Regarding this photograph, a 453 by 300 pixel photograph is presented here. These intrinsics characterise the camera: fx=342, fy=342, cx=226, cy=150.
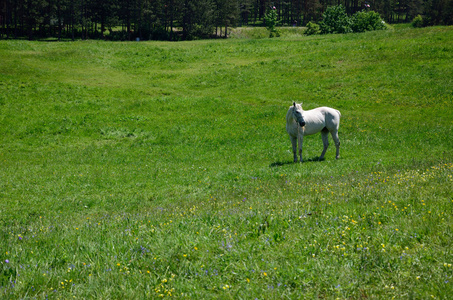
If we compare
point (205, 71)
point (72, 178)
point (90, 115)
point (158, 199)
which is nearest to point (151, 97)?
point (90, 115)

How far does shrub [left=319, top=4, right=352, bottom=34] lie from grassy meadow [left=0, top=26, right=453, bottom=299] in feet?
104

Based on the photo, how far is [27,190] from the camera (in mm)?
16453

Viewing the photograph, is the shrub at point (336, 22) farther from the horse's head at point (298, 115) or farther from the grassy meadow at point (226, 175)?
the horse's head at point (298, 115)

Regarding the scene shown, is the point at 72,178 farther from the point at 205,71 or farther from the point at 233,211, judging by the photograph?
the point at 205,71

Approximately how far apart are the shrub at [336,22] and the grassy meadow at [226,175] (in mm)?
31655

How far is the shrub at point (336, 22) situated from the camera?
87.6m

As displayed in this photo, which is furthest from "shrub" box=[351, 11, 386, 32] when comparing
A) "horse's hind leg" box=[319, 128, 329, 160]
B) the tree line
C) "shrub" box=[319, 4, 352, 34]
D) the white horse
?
the white horse

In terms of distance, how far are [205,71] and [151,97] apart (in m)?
14.4

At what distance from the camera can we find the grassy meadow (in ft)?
17.8

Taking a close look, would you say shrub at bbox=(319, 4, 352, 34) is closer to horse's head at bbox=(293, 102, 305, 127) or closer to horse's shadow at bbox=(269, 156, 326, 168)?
horse's shadow at bbox=(269, 156, 326, 168)

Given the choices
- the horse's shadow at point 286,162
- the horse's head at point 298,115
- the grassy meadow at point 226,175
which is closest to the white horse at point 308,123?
the horse's head at point 298,115

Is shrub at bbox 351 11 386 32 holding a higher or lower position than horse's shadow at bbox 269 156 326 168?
higher

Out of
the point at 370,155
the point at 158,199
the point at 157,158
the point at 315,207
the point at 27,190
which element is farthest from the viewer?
the point at 157,158

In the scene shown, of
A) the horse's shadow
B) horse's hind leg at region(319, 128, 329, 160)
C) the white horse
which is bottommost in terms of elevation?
the horse's shadow
